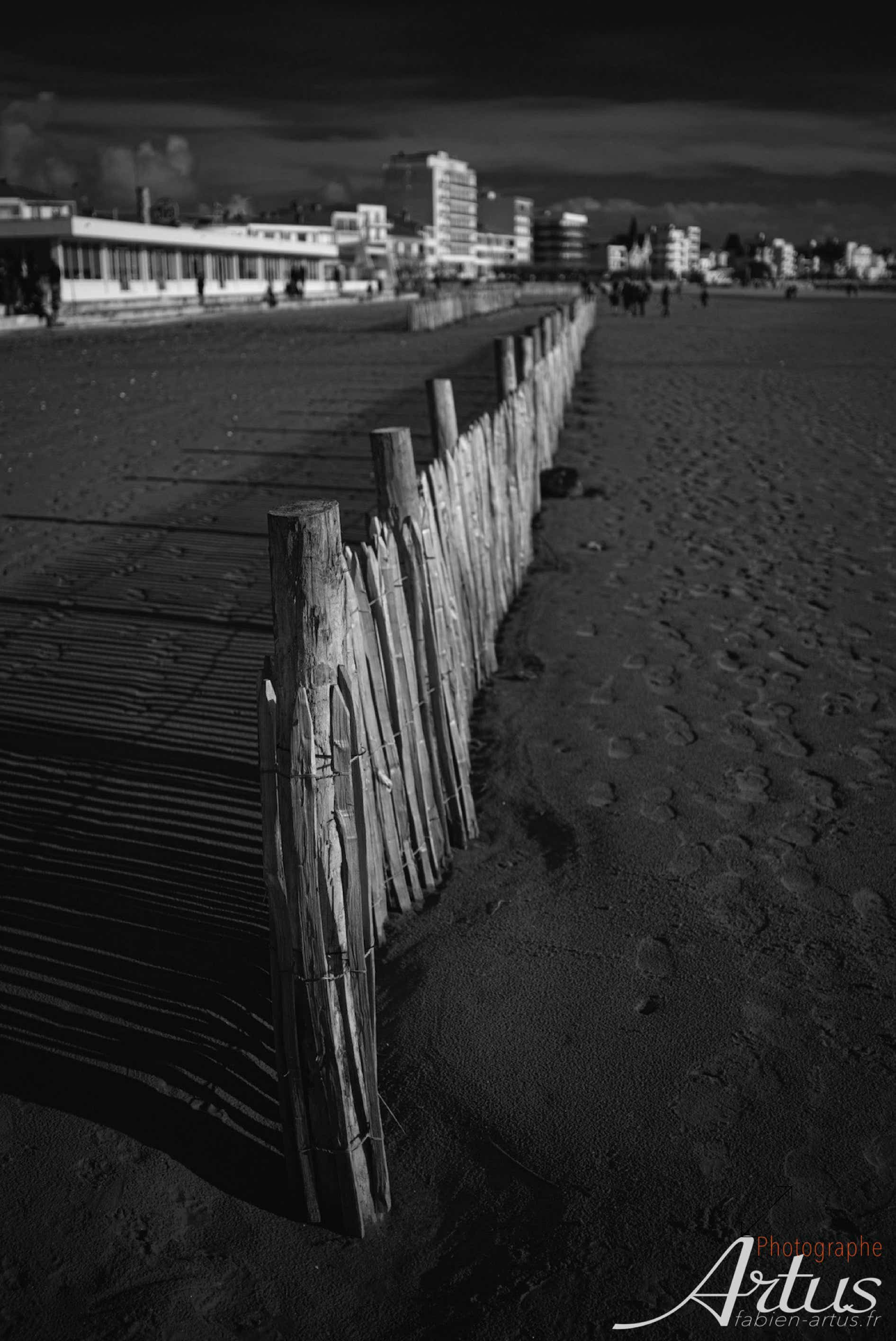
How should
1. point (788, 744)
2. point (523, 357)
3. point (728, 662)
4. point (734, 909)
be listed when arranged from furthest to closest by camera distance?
point (523, 357), point (728, 662), point (788, 744), point (734, 909)

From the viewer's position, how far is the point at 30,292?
106 ft

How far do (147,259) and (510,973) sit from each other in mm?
50201

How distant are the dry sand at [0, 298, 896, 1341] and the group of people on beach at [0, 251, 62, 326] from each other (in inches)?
1071

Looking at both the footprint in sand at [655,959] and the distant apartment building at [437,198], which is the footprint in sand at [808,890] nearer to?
the footprint in sand at [655,959]

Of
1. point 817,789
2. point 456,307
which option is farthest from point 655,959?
point 456,307

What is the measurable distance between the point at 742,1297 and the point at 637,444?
11.0 metres

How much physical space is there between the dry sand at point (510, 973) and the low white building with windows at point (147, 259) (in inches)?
1323

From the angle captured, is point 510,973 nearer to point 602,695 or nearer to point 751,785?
point 751,785

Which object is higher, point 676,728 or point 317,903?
point 317,903

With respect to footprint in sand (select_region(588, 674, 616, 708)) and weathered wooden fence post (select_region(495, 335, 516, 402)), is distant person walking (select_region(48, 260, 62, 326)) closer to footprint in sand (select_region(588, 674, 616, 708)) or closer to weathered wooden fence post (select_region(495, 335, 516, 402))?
weathered wooden fence post (select_region(495, 335, 516, 402))

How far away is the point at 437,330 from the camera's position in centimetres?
3569

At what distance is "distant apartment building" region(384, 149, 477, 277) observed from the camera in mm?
168875

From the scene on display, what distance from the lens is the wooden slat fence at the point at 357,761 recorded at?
7.82 feet

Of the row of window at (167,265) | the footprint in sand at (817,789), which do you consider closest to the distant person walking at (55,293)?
the row of window at (167,265)
